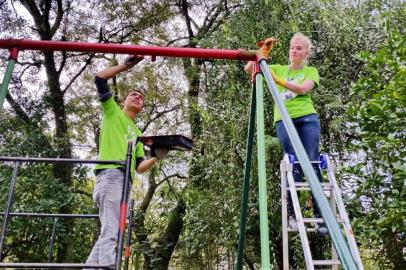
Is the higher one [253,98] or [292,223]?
[253,98]

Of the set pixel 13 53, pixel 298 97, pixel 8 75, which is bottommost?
pixel 8 75

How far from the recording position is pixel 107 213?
197cm

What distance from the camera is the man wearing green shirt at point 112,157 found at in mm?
1928

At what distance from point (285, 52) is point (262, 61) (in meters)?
3.04

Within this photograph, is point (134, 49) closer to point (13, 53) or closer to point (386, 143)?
point (13, 53)

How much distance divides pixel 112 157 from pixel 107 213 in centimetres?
33

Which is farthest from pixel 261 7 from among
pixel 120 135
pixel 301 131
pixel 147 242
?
pixel 147 242

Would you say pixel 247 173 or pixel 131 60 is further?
pixel 247 173

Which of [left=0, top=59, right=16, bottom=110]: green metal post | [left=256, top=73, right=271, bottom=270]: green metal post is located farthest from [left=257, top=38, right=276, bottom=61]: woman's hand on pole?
[left=0, top=59, right=16, bottom=110]: green metal post

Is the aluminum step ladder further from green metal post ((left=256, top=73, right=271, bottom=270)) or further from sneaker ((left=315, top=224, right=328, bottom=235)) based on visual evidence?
green metal post ((left=256, top=73, right=271, bottom=270))

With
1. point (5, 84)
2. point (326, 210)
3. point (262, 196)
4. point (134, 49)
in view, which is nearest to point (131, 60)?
point (134, 49)

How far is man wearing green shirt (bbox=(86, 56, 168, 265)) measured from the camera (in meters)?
1.93

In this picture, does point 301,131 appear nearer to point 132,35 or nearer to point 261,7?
point 261,7

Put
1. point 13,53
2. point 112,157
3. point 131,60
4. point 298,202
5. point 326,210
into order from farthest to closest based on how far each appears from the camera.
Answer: point 112,157, point 298,202, point 131,60, point 13,53, point 326,210
